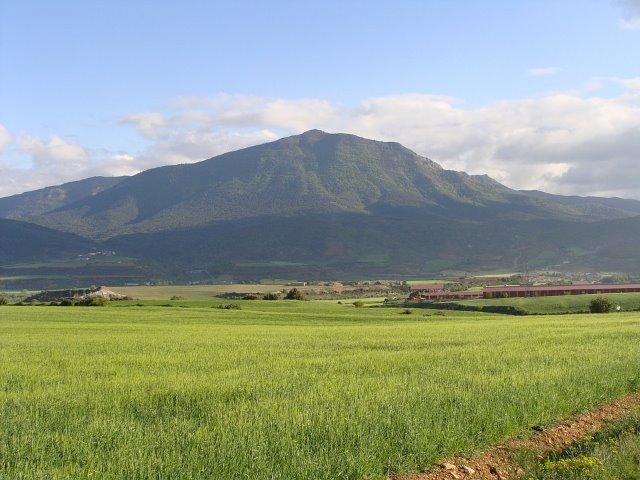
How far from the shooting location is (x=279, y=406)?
11820mm

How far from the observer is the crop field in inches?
346

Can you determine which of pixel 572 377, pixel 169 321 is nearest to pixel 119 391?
pixel 572 377

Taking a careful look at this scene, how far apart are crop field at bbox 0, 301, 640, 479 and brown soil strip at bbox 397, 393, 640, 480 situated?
9.9 inches

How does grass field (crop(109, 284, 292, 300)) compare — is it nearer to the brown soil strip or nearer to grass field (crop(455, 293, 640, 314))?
grass field (crop(455, 293, 640, 314))

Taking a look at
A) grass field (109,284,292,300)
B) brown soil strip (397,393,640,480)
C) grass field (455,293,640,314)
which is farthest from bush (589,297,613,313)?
Answer: brown soil strip (397,393,640,480)

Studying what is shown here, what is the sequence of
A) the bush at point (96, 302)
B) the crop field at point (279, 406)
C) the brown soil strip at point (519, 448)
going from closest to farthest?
the crop field at point (279, 406) < the brown soil strip at point (519, 448) < the bush at point (96, 302)

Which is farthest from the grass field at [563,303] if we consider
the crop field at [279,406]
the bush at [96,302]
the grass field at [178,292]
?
the crop field at [279,406]

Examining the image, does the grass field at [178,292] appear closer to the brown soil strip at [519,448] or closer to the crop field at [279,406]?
the crop field at [279,406]

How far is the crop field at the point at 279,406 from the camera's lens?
880 centimetres

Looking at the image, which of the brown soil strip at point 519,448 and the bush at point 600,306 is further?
the bush at point 600,306

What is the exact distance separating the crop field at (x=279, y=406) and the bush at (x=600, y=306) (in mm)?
58184

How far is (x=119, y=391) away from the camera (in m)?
13.9

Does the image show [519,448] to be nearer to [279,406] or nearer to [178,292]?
[279,406]

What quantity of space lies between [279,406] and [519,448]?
4.55 m
